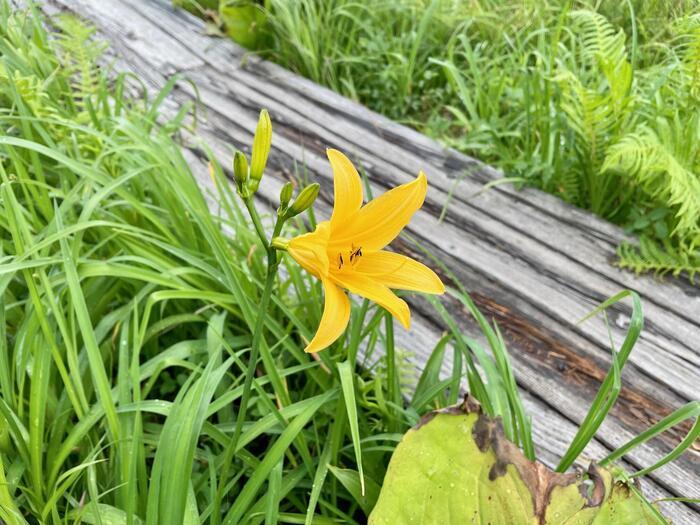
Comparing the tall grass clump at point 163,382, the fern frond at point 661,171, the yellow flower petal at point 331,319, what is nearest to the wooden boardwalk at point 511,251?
the fern frond at point 661,171

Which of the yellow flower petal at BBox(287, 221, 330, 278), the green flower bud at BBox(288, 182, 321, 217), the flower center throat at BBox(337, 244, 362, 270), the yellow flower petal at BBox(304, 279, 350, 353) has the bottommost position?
the yellow flower petal at BBox(304, 279, 350, 353)

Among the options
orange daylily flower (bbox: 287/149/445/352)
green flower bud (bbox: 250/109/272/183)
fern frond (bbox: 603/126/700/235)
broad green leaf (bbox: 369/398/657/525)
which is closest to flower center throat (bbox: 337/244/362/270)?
orange daylily flower (bbox: 287/149/445/352)

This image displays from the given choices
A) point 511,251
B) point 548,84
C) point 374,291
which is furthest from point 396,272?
point 548,84

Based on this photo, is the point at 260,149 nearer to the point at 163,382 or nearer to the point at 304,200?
the point at 304,200

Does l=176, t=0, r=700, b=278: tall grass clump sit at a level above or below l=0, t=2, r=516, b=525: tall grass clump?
above

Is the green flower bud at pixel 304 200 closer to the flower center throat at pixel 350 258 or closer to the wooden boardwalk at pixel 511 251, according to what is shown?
the flower center throat at pixel 350 258

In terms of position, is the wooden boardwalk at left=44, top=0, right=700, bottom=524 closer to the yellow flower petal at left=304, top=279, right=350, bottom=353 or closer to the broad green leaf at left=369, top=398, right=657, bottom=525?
the broad green leaf at left=369, top=398, right=657, bottom=525
